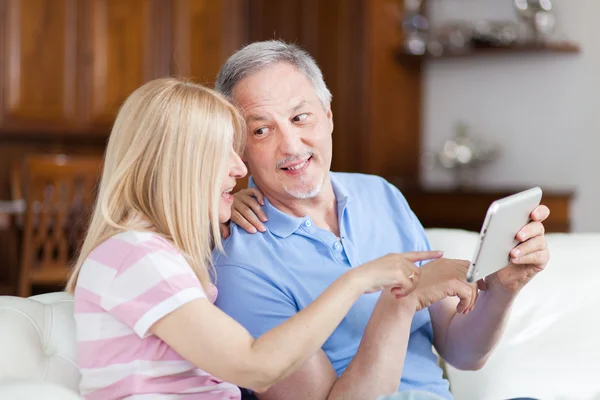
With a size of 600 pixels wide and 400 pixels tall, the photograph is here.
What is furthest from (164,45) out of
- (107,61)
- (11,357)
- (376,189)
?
(11,357)

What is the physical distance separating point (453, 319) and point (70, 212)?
7.75ft

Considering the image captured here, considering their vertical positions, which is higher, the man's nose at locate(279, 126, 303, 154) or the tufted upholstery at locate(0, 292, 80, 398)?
the man's nose at locate(279, 126, 303, 154)

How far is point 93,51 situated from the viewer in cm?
511

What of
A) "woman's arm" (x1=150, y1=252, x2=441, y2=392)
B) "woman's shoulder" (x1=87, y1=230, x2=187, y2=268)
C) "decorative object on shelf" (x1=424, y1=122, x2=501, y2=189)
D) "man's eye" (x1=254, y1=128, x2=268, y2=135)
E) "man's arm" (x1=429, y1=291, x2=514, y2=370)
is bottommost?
"decorative object on shelf" (x1=424, y1=122, x2=501, y2=189)

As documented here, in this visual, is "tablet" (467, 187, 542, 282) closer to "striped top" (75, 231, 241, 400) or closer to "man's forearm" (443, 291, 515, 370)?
"man's forearm" (443, 291, 515, 370)

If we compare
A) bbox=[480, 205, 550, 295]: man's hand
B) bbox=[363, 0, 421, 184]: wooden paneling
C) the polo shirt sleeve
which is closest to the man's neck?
the polo shirt sleeve

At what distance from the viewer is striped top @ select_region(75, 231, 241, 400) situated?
1.28 metres

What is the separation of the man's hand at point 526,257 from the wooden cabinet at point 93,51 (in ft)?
12.1

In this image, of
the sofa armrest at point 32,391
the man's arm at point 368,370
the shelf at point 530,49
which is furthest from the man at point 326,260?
the shelf at point 530,49

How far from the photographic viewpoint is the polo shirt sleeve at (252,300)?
61.2 inches

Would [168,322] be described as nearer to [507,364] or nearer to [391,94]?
[507,364]

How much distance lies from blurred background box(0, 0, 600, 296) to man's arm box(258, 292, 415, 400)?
7.53 feet

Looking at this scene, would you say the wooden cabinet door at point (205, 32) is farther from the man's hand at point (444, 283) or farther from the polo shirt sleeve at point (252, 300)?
the man's hand at point (444, 283)

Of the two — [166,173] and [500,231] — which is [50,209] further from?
[500,231]
